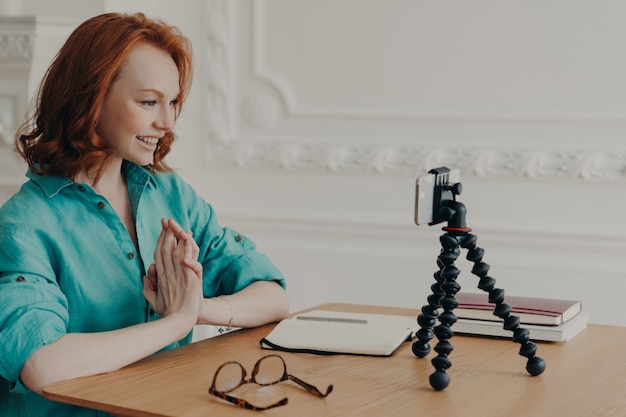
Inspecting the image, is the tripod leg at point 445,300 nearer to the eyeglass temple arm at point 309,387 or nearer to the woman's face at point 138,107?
the eyeglass temple arm at point 309,387

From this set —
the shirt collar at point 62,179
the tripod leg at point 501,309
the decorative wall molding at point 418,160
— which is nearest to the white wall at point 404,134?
the decorative wall molding at point 418,160

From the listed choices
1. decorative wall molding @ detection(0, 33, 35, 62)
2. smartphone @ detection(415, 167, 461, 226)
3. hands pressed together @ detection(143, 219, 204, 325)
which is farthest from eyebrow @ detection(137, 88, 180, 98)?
decorative wall molding @ detection(0, 33, 35, 62)

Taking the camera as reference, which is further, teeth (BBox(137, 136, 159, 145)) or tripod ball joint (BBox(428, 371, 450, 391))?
teeth (BBox(137, 136, 159, 145))

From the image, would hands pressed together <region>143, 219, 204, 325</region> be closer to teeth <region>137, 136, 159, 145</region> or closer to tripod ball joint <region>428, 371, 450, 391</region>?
teeth <region>137, 136, 159, 145</region>

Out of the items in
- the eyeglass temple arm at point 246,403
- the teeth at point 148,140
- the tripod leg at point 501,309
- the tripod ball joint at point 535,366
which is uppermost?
the teeth at point 148,140

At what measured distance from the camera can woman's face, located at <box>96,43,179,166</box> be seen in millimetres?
2158

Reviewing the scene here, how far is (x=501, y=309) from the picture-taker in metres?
1.87

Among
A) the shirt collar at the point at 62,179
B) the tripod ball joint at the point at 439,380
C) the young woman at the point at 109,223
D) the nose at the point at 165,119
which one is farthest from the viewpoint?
the nose at the point at 165,119

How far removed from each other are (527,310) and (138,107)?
0.95 m

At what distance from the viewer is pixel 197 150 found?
13.7 feet

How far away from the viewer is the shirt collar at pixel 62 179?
2.10 m

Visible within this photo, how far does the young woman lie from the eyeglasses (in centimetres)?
19

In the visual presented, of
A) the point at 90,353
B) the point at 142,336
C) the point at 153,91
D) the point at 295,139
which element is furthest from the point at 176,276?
the point at 295,139

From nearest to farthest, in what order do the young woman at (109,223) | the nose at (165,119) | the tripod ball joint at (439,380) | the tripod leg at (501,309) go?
the tripod ball joint at (439,380), the tripod leg at (501,309), the young woman at (109,223), the nose at (165,119)
